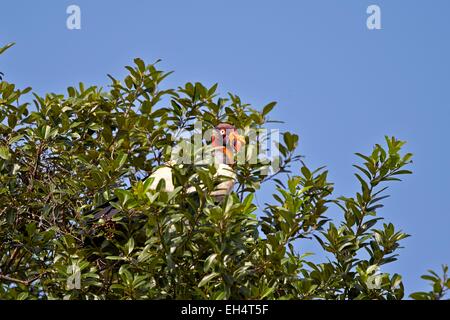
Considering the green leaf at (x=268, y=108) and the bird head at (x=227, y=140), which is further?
the green leaf at (x=268, y=108)

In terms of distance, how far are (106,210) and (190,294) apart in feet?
2.82

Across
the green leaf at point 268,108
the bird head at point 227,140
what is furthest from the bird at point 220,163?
the green leaf at point 268,108

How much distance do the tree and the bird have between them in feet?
0.25

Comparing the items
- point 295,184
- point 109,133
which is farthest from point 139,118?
point 295,184

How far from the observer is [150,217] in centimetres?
593

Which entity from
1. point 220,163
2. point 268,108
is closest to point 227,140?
point 220,163

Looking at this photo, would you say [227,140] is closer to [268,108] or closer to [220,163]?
[220,163]

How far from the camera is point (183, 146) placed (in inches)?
246

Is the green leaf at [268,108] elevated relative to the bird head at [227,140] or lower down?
elevated

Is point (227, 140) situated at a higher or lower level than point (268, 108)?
lower

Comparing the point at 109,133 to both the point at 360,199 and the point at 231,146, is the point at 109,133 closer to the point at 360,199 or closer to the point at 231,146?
the point at 231,146

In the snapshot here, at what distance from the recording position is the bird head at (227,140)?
21.4 ft

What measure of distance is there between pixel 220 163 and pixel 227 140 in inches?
6.5

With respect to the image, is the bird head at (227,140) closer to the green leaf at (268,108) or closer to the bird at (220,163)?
the bird at (220,163)
